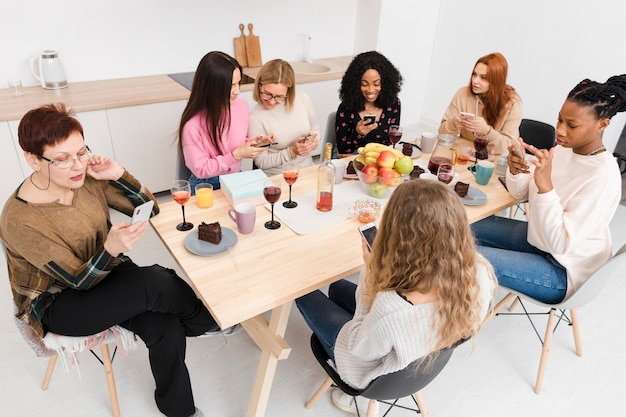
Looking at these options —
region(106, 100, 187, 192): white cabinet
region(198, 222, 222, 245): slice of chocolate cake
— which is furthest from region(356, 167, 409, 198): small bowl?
region(106, 100, 187, 192): white cabinet

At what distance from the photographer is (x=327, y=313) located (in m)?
1.62

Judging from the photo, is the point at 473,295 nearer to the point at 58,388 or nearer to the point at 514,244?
the point at 514,244

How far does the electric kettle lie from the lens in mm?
2923

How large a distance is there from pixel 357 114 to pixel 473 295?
5.42 feet

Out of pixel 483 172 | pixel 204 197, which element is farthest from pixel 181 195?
pixel 483 172

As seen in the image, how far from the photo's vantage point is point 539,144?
112 inches

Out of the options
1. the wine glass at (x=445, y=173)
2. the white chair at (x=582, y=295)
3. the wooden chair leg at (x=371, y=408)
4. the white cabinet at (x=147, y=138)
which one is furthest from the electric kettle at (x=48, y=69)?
the white chair at (x=582, y=295)

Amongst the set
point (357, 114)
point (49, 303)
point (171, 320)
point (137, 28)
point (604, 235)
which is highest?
point (137, 28)

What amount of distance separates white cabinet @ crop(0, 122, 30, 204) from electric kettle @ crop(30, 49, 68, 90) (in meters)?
0.55

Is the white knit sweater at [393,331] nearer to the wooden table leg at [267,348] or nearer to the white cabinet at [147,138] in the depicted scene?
the wooden table leg at [267,348]

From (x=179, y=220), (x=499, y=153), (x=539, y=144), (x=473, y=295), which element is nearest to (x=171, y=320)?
(x=179, y=220)

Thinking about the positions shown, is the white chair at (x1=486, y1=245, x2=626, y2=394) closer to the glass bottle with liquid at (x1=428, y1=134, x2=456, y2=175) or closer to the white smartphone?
the glass bottle with liquid at (x1=428, y1=134, x2=456, y2=175)

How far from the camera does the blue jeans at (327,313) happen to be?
1562mm

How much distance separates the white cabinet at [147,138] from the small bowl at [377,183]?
4.85ft
